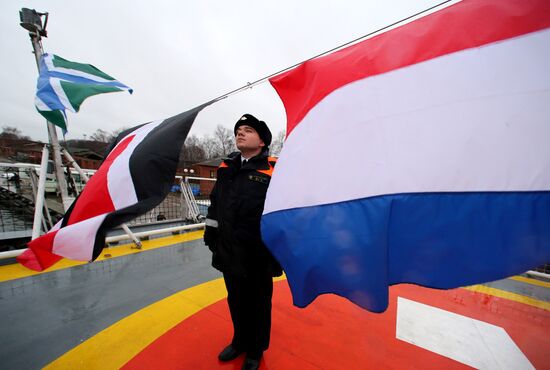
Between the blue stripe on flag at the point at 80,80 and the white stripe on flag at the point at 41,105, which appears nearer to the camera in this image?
the white stripe on flag at the point at 41,105

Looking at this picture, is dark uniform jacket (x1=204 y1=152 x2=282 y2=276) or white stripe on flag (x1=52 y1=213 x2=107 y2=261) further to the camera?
dark uniform jacket (x1=204 y1=152 x2=282 y2=276)

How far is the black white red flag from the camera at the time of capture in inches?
46.9

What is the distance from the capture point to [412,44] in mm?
1062

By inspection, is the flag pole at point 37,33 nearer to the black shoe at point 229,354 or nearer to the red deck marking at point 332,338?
the red deck marking at point 332,338

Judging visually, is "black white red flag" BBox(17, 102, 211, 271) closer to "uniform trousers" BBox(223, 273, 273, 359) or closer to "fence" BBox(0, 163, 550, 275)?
"uniform trousers" BBox(223, 273, 273, 359)

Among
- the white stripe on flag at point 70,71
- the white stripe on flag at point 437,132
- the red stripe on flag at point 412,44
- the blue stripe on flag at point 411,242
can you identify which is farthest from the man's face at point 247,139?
the white stripe on flag at point 70,71

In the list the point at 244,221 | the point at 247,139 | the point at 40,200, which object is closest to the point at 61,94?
the point at 40,200

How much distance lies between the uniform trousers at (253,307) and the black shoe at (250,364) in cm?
2

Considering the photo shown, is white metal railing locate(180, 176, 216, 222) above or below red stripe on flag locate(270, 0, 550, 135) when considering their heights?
below

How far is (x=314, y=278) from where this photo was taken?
3.14 ft

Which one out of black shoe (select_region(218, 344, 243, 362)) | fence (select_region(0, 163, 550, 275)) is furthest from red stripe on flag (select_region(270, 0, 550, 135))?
fence (select_region(0, 163, 550, 275))

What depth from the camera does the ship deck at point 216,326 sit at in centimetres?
162

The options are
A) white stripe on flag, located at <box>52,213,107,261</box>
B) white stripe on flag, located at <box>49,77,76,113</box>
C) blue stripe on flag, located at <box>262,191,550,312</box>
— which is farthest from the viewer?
white stripe on flag, located at <box>49,77,76,113</box>

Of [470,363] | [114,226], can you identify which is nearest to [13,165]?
[114,226]
